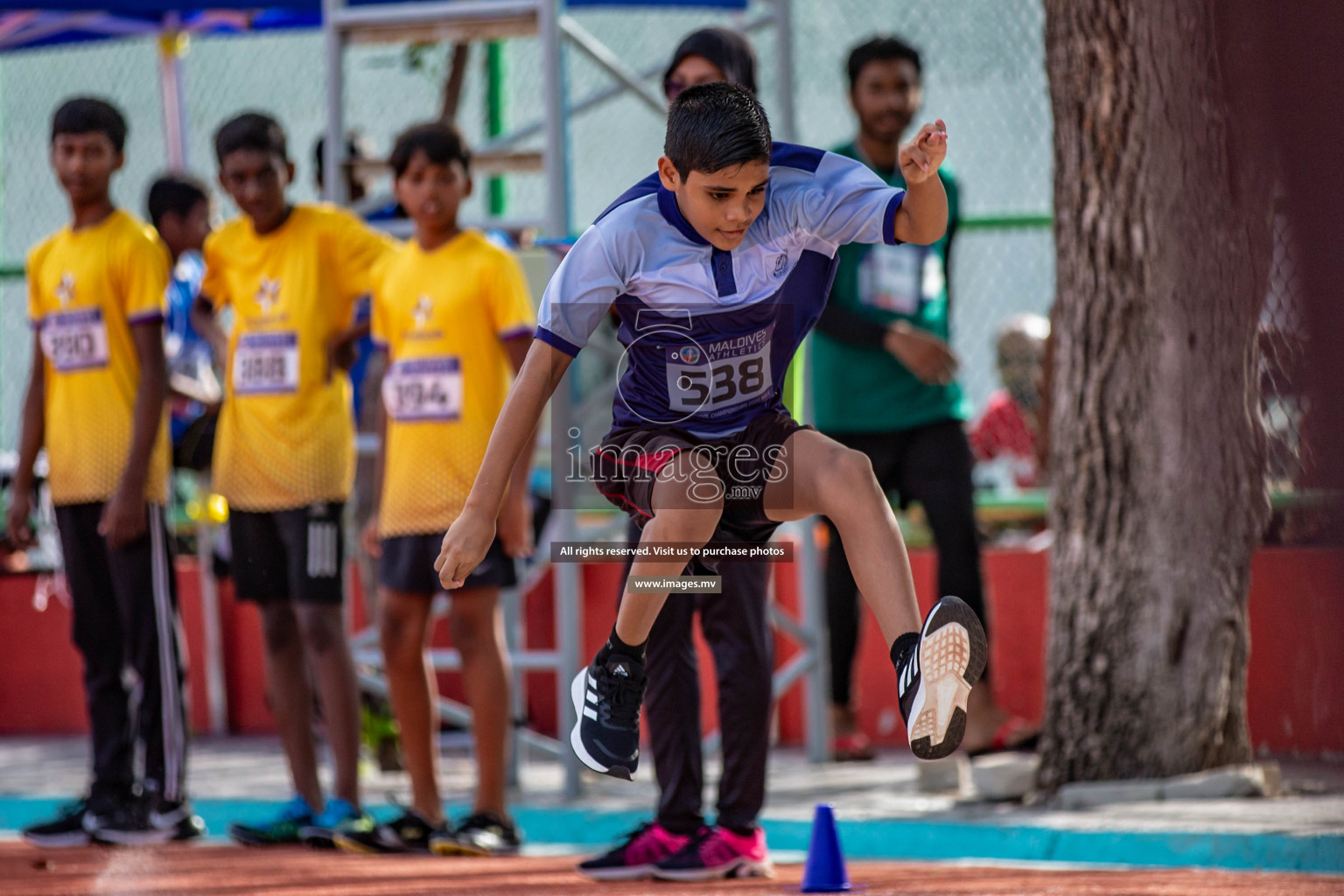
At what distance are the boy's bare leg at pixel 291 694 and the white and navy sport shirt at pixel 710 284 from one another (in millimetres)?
1951

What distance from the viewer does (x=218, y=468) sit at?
455 cm

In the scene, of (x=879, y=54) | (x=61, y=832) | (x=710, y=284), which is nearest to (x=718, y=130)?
(x=710, y=284)

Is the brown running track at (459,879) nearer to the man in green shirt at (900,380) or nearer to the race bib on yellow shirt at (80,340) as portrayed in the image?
the man in green shirt at (900,380)

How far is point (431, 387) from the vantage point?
415 centimetres

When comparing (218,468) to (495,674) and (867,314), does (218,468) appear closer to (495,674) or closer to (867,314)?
(495,674)

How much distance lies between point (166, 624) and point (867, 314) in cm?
231

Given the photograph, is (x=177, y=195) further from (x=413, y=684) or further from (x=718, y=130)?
(x=718, y=130)

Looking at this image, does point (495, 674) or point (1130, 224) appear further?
point (1130, 224)

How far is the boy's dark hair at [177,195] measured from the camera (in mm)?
6395

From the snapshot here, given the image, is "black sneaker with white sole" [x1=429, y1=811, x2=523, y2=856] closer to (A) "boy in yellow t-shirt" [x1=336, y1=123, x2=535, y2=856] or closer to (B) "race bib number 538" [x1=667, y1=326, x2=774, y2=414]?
(A) "boy in yellow t-shirt" [x1=336, y1=123, x2=535, y2=856]

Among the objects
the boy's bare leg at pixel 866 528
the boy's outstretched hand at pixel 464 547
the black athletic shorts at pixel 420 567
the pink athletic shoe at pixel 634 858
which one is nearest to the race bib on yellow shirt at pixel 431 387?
the black athletic shorts at pixel 420 567

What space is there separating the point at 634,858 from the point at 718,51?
75.4 inches

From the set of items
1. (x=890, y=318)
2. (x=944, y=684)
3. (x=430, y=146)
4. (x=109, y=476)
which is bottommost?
(x=944, y=684)

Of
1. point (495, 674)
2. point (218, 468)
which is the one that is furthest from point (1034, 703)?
point (218, 468)
